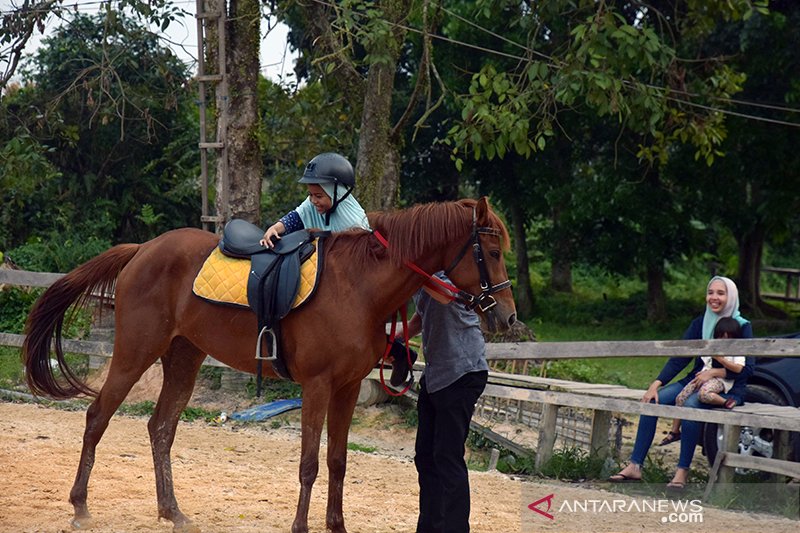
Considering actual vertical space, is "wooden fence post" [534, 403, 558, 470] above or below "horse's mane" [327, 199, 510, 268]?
below

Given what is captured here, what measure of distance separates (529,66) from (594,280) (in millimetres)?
15397

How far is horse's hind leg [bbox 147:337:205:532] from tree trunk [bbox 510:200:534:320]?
44.5 ft

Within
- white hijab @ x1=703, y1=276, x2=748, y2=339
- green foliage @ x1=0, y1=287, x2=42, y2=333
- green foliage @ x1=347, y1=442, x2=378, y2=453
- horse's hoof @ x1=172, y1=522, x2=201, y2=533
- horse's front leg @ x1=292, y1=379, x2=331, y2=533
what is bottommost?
green foliage @ x1=347, y1=442, x2=378, y2=453

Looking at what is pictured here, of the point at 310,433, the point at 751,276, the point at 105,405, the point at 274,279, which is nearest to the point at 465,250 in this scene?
the point at 274,279

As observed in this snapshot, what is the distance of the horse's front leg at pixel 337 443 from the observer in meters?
4.88

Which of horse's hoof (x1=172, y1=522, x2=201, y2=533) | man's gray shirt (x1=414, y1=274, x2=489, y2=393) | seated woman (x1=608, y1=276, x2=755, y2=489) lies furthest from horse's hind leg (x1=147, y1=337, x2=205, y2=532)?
seated woman (x1=608, y1=276, x2=755, y2=489)

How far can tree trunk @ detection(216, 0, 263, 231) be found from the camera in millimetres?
9250

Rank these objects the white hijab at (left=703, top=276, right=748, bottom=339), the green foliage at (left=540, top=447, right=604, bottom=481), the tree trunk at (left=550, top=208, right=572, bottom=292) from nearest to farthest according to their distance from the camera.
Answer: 1. the white hijab at (left=703, top=276, right=748, bottom=339)
2. the green foliage at (left=540, top=447, right=604, bottom=481)
3. the tree trunk at (left=550, top=208, right=572, bottom=292)

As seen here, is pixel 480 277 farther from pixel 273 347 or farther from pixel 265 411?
pixel 265 411

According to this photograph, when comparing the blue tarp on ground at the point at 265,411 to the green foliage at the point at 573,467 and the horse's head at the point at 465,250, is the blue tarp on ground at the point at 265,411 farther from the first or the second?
the horse's head at the point at 465,250

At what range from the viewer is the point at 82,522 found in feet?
16.3

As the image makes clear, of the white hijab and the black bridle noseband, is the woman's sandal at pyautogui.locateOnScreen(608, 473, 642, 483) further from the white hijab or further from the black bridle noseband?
the black bridle noseband

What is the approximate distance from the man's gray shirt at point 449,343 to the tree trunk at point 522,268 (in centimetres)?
1400

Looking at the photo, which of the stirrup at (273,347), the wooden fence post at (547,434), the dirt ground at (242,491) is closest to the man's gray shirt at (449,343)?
the stirrup at (273,347)
